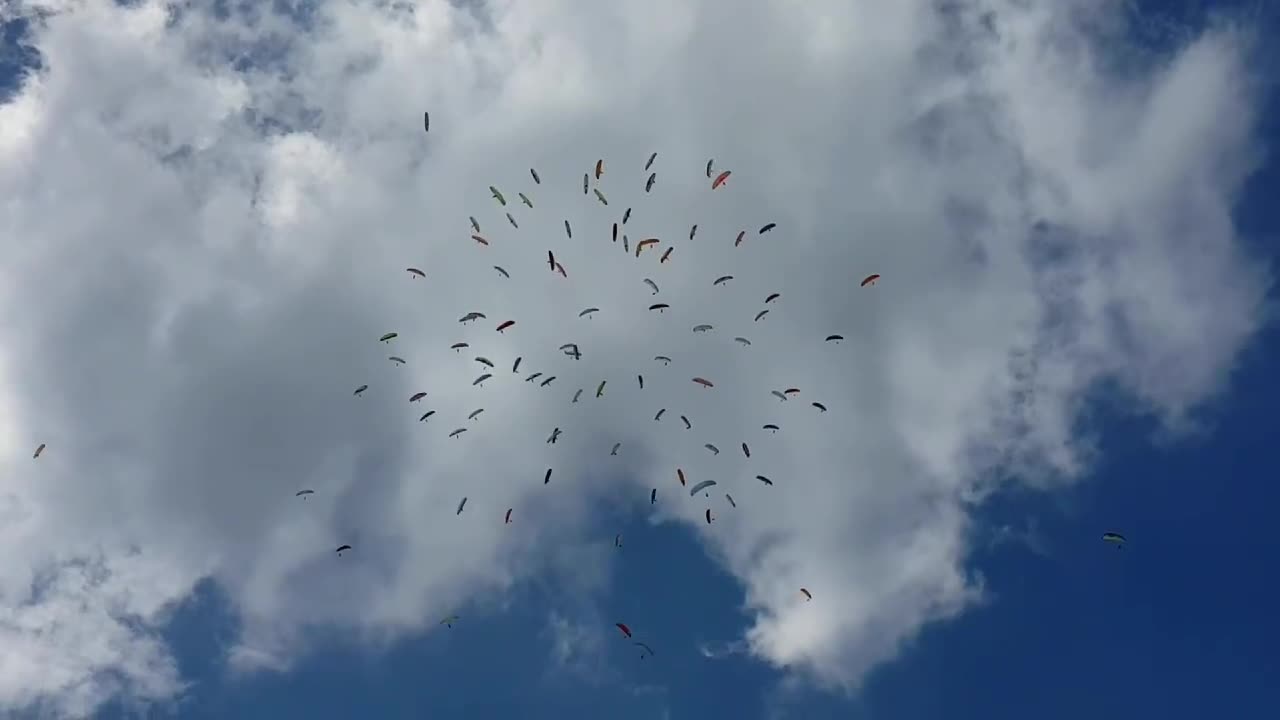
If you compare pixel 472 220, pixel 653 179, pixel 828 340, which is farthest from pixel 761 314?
pixel 472 220

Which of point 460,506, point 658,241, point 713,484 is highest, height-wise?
point 658,241

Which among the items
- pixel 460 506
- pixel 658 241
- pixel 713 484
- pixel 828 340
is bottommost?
pixel 460 506

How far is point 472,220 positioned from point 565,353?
61.9ft

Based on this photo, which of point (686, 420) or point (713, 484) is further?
point (713, 484)

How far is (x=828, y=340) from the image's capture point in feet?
368

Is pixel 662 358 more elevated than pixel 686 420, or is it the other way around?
pixel 662 358

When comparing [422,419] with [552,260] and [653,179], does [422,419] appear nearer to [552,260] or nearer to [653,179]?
[552,260]

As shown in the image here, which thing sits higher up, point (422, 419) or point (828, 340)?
point (828, 340)

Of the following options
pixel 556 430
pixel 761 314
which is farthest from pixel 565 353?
pixel 761 314

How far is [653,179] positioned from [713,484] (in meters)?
38.1

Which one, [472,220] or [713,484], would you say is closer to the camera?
[472,220]

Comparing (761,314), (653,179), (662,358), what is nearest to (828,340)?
(761,314)

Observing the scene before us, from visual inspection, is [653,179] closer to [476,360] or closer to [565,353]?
[565,353]

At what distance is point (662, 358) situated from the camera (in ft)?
366
